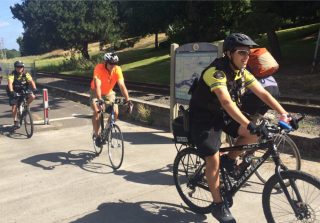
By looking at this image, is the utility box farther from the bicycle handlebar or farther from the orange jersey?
the bicycle handlebar

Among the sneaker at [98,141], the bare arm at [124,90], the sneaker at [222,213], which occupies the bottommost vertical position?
the sneaker at [222,213]

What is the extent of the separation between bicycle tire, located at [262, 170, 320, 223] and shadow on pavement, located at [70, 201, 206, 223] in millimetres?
935

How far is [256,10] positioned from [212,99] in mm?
16892

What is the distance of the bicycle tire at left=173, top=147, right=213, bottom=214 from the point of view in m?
4.84

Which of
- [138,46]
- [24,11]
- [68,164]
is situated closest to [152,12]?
[138,46]

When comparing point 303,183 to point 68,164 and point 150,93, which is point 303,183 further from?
point 150,93

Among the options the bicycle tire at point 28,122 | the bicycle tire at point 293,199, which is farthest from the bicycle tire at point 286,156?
the bicycle tire at point 28,122

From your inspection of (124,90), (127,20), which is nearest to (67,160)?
(124,90)

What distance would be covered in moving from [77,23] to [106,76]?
36043 mm

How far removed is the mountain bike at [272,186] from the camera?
3695 millimetres

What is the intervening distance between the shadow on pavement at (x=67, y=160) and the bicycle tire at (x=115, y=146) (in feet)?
0.49

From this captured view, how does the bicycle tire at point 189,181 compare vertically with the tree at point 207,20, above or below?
below

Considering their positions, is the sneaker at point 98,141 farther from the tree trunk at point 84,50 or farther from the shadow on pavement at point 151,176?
the tree trunk at point 84,50

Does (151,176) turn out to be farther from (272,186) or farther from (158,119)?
(158,119)
